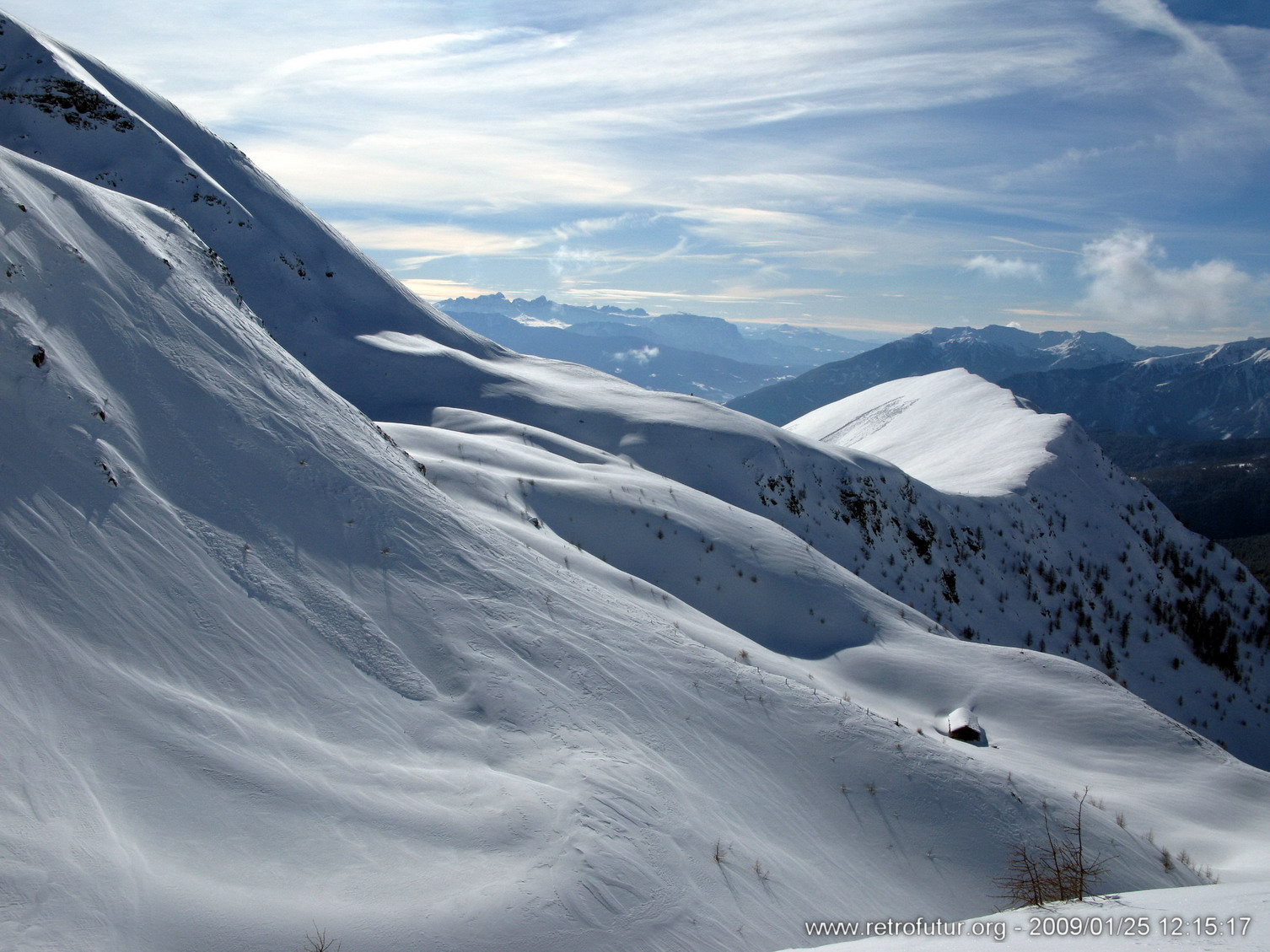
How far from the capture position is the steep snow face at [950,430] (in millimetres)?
38062

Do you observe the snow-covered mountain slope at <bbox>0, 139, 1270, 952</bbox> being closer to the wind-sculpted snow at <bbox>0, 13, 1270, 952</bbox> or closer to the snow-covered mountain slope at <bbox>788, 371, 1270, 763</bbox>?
the wind-sculpted snow at <bbox>0, 13, 1270, 952</bbox>

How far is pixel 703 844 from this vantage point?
6.70 metres

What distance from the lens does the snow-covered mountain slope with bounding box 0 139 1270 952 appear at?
4.88m

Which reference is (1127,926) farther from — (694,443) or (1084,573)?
(1084,573)

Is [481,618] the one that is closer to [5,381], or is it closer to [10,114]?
[5,381]

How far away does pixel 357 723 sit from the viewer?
6570 millimetres

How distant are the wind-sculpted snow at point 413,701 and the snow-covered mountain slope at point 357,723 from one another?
3 cm

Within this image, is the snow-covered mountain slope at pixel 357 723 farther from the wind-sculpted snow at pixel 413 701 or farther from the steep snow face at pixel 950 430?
the steep snow face at pixel 950 430

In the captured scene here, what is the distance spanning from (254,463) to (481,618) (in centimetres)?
341

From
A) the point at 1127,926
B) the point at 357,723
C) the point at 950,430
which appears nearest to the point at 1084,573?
the point at 950,430

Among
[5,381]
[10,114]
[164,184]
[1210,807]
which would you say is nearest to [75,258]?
[5,381]

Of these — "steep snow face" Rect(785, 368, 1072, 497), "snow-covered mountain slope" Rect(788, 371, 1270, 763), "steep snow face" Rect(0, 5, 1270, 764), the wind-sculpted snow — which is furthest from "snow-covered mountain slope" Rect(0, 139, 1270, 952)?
"steep snow face" Rect(785, 368, 1072, 497)

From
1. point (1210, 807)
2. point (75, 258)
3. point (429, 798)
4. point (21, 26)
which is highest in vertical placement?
point (21, 26)

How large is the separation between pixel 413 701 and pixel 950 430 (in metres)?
49.1
